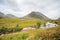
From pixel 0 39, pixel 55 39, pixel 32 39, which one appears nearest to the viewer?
pixel 55 39

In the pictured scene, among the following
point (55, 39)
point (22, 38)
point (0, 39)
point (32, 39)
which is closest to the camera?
point (55, 39)

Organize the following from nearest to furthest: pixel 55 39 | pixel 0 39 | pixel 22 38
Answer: pixel 55 39, pixel 22 38, pixel 0 39

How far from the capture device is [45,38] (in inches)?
883

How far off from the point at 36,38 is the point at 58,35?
154 inches

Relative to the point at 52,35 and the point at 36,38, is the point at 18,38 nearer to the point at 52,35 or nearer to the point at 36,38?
the point at 36,38

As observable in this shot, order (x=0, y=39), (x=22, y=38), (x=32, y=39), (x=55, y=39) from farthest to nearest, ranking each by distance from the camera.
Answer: (x=0, y=39), (x=22, y=38), (x=32, y=39), (x=55, y=39)

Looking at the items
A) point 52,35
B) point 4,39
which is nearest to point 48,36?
point 52,35

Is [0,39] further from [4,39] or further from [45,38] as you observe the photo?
[45,38]

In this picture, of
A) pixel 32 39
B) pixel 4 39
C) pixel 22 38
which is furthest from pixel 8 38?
pixel 32 39

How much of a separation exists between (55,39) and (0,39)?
13607 millimetres

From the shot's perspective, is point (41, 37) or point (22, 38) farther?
point (22, 38)

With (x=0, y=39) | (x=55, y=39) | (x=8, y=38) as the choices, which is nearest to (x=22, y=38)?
(x=8, y=38)

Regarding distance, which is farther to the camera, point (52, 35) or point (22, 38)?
point (22, 38)

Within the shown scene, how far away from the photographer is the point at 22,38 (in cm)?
2733
